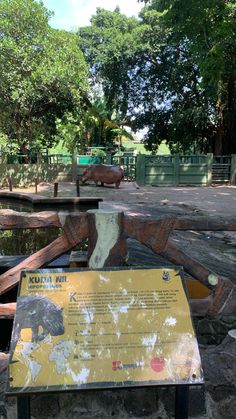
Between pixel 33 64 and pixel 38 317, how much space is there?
48.1 ft

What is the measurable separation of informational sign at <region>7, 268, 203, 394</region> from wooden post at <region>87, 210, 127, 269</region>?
36 cm

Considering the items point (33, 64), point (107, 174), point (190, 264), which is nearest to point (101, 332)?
point (190, 264)

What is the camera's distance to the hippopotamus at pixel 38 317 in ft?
5.75

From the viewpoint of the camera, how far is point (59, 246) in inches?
92.4

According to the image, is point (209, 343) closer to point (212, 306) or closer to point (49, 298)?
point (212, 306)

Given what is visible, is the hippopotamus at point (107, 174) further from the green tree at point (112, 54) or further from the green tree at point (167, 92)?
the green tree at point (112, 54)

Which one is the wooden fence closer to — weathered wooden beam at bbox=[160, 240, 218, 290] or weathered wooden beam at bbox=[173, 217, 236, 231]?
weathered wooden beam at bbox=[173, 217, 236, 231]

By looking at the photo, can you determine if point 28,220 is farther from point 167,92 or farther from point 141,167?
point 167,92

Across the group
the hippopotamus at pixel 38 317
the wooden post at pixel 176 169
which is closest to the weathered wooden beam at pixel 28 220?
the hippopotamus at pixel 38 317

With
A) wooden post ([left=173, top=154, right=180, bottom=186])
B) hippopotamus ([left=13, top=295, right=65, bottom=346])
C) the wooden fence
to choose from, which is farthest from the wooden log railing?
wooden post ([left=173, top=154, right=180, bottom=186])

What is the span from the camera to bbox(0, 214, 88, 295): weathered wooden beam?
2318mm

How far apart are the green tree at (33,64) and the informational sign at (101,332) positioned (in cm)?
1411

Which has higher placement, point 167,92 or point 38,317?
point 167,92

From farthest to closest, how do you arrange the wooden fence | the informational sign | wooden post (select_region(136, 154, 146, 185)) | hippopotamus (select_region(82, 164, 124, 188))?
wooden post (select_region(136, 154, 146, 185)) < the wooden fence < hippopotamus (select_region(82, 164, 124, 188)) < the informational sign
